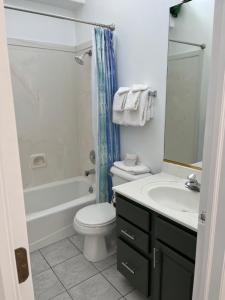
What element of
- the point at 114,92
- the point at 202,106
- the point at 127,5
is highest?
the point at 127,5

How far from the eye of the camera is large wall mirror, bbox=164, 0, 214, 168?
156 cm

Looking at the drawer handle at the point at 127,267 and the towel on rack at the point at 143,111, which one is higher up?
the towel on rack at the point at 143,111

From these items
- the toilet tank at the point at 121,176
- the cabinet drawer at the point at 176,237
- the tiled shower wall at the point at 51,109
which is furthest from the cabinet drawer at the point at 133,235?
the tiled shower wall at the point at 51,109

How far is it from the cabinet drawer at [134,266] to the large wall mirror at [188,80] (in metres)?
0.77

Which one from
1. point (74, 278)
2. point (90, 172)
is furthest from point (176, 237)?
point (90, 172)

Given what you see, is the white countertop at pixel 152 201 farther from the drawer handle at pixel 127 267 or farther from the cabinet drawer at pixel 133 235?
the drawer handle at pixel 127 267

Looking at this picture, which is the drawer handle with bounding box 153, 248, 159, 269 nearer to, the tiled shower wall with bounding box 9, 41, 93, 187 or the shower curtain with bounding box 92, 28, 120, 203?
the shower curtain with bounding box 92, 28, 120, 203

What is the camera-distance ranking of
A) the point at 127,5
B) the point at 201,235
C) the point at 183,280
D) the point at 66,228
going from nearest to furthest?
the point at 201,235 → the point at 183,280 → the point at 127,5 → the point at 66,228

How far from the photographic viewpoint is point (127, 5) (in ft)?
6.52

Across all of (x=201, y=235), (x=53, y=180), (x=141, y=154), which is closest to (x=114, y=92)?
(x=141, y=154)

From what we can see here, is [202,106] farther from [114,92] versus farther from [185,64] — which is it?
[114,92]

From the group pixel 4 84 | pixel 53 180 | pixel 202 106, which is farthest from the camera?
pixel 53 180

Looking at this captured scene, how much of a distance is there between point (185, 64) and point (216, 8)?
990mm

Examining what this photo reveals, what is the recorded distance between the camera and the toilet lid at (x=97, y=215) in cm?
195
